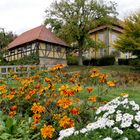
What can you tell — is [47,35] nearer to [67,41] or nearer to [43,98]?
[67,41]

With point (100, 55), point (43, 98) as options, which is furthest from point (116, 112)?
point (100, 55)

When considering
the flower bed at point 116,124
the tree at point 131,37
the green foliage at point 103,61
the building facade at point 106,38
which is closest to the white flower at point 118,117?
the flower bed at point 116,124

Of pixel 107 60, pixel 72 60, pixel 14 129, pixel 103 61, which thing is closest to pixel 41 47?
pixel 72 60

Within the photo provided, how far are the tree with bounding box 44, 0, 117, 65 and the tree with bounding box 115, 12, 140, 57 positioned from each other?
20.1ft

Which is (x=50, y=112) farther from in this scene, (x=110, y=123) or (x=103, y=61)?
(x=103, y=61)

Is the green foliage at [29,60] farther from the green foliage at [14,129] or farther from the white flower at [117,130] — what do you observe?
the white flower at [117,130]

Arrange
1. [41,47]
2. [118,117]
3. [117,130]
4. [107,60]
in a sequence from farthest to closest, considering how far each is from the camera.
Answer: [107,60] < [41,47] < [118,117] < [117,130]

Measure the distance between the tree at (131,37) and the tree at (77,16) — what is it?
20.1 ft

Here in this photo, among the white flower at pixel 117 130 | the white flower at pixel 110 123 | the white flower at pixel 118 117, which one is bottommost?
the white flower at pixel 117 130

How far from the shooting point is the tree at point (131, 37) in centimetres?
3344

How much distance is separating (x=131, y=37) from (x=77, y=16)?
8122 millimetres

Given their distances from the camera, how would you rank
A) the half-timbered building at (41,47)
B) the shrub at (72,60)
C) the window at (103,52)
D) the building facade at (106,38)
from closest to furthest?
1. the half-timbered building at (41,47)
2. the shrub at (72,60)
3. the building facade at (106,38)
4. the window at (103,52)

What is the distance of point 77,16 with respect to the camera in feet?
132

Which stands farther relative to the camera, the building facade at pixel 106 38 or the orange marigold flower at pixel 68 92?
the building facade at pixel 106 38
